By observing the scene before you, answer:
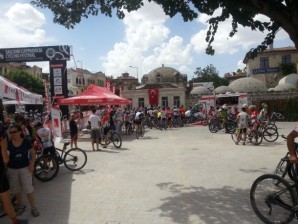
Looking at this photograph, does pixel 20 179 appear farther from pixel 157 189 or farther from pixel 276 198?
pixel 276 198

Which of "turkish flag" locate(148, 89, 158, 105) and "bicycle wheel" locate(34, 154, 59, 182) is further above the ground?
"turkish flag" locate(148, 89, 158, 105)

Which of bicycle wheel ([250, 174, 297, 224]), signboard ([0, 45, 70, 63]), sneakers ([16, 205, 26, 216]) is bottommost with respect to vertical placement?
sneakers ([16, 205, 26, 216])

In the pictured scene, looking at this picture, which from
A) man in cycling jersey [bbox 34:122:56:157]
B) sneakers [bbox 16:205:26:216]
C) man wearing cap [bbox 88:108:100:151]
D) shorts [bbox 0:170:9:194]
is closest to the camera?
shorts [bbox 0:170:9:194]

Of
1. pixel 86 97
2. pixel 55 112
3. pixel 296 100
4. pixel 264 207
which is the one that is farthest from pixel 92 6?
pixel 296 100

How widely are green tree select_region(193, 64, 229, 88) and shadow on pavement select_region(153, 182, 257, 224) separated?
88073mm

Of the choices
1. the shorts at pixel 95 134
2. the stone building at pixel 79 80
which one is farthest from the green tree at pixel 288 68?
the shorts at pixel 95 134

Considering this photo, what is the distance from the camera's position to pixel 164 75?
84.2 meters

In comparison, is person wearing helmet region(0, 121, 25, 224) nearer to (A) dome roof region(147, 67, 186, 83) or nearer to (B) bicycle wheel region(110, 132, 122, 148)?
(B) bicycle wheel region(110, 132, 122, 148)

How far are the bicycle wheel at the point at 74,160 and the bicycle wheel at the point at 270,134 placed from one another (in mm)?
9154

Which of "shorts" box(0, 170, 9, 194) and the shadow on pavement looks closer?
"shorts" box(0, 170, 9, 194)

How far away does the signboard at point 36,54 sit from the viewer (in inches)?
1007

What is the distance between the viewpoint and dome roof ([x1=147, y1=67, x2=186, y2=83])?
8328 centimetres

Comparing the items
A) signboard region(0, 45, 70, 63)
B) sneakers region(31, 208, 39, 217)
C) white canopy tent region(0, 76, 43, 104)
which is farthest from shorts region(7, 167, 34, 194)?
signboard region(0, 45, 70, 63)

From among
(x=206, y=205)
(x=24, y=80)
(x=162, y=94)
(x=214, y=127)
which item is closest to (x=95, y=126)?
(x=206, y=205)
